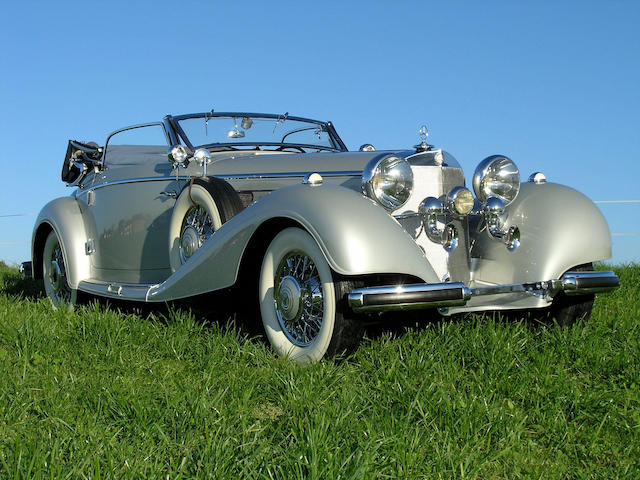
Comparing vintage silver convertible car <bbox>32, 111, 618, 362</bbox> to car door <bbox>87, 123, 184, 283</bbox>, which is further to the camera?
car door <bbox>87, 123, 184, 283</bbox>

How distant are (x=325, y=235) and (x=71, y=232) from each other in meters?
3.21

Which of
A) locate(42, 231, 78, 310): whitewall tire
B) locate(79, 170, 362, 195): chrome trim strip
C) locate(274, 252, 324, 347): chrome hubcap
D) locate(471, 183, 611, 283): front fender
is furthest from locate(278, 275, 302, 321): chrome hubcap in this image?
locate(42, 231, 78, 310): whitewall tire

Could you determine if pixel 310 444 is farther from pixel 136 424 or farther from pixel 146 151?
pixel 146 151

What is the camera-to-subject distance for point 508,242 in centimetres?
388

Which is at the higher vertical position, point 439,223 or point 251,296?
point 439,223

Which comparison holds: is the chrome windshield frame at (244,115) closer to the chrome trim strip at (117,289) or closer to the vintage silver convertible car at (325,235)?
the vintage silver convertible car at (325,235)

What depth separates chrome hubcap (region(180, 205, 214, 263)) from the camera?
4.31 meters

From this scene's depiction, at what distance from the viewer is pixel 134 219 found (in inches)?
200

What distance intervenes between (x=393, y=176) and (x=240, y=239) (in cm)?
86

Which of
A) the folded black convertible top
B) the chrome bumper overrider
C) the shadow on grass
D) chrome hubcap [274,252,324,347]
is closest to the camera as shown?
the chrome bumper overrider

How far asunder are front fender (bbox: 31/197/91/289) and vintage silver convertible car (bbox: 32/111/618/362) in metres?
0.01

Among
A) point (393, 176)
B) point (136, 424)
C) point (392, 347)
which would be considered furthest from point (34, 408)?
point (393, 176)

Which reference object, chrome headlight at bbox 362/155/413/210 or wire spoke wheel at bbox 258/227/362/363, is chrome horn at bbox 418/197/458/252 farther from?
wire spoke wheel at bbox 258/227/362/363

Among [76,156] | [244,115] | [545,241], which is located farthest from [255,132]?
[545,241]
